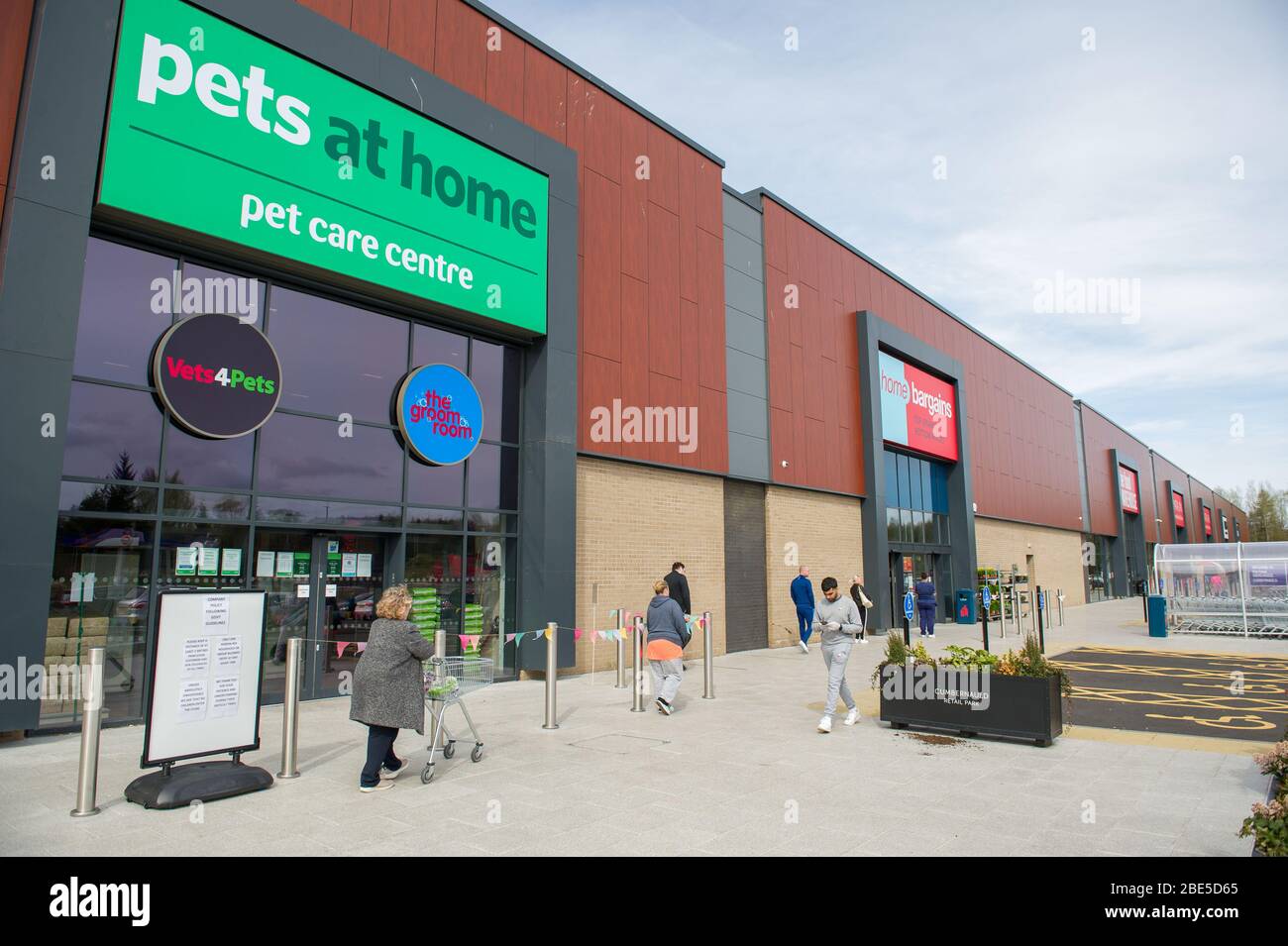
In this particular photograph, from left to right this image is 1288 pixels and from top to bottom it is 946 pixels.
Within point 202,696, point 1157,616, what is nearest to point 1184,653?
point 1157,616

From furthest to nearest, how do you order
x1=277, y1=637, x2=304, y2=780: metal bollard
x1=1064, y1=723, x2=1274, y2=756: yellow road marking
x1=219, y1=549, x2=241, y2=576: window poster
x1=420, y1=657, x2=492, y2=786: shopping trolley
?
x1=219, y1=549, x2=241, y2=576: window poster → x1=1064, y1=723, x2=1274, y2=756: yellow road marking → x1=420, y1=657, x2=492, y2=786: shopping trolley → x1=277, y1=637, x2=304, y2=780: metal bollard

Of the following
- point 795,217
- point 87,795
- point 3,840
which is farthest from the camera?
point 795,217

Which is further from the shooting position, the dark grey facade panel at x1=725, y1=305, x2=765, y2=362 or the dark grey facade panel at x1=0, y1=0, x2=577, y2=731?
the dark grey facade panel at x1=725, y1=305, x2=765, y2=362

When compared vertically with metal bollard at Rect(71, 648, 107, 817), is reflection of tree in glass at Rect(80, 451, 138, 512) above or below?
above

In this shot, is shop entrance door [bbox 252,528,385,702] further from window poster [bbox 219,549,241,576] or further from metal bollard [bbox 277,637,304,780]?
metal bollard [bbox 277,637,304,780]

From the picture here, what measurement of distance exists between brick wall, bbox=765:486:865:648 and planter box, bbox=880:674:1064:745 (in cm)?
1102

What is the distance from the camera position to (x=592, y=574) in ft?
48.1

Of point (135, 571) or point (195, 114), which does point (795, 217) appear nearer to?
point (195, 114)

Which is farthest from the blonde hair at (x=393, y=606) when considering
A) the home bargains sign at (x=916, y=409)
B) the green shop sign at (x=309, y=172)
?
the home bargains sign at (x=916, y=409)

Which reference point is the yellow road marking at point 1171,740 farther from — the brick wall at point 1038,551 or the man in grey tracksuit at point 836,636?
the brick wall at point 1038,551

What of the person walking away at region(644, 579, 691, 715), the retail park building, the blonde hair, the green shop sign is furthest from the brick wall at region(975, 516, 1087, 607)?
the blonde hair

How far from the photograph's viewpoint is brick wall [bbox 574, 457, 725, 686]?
1460 centimetres

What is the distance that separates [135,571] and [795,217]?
1900cm
